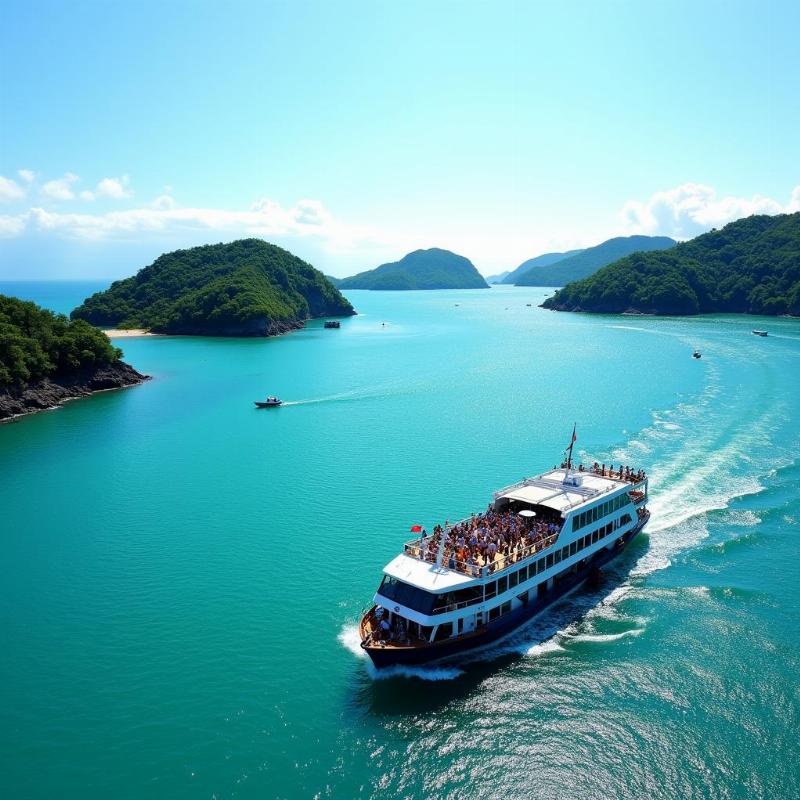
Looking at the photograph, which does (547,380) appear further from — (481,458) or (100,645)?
(100,645)

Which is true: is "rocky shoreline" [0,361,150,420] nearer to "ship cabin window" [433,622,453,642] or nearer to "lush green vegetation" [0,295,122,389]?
"lush green vegetation" [0,295,122,389]

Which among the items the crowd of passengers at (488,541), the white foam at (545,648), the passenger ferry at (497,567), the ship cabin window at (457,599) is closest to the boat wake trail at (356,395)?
the passenger ferry at (497,567)

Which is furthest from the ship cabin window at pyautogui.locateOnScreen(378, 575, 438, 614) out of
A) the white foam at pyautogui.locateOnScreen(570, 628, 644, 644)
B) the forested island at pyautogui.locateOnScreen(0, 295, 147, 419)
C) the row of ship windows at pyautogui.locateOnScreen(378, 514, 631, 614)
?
the forested island at pyautogui.locateOnScreen(0, 295, 147, 419)

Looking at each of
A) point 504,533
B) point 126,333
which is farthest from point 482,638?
point 126,333

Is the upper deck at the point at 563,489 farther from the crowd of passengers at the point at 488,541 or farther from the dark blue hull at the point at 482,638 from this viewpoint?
the dark blue hull at the point at 482,638

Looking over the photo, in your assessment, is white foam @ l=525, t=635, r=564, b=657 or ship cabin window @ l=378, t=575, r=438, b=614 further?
white foam @ l=525, t=635, r=564, b=657

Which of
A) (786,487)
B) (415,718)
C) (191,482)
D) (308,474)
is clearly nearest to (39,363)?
(191,482)

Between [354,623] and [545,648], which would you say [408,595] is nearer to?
[354,623]
